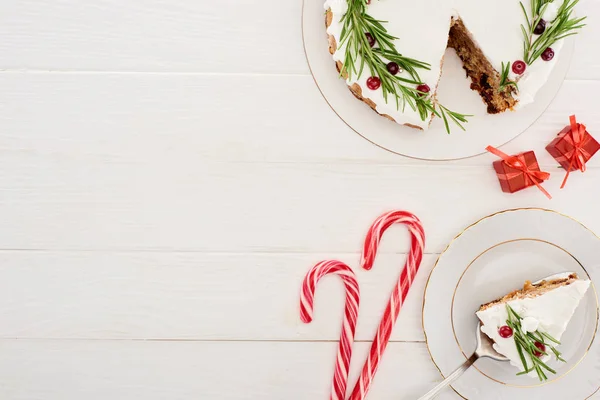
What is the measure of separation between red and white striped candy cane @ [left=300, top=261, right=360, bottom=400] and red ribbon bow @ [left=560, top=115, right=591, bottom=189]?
23.9 inches

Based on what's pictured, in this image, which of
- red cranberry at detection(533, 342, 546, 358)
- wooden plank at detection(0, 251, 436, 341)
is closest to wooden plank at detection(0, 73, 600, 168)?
wooden plank at detection(0, 251, 436, 341)

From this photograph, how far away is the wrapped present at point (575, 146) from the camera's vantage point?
1.54 meters

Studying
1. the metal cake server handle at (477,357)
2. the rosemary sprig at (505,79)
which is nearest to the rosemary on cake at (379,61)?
the rosemary sprig at (505,79)

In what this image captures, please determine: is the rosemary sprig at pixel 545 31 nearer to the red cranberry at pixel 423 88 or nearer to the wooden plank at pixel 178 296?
the red cranberry at pixel 423 88

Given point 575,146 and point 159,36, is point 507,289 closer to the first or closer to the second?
point 575,146

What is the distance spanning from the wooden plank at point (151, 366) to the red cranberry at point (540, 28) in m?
0.84

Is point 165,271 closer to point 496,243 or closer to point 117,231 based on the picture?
point 117,231

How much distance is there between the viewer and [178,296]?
5.28ft

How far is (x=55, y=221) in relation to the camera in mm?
1602

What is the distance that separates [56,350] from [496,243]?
1189 mm

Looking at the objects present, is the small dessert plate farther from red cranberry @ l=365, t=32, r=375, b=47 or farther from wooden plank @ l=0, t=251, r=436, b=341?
red cranberry @ l=365, t=32, r=375, b=47

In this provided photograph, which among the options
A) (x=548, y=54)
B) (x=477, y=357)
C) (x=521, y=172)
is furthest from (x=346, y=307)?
(x=548, y=54)

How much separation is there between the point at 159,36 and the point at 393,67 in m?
0.61

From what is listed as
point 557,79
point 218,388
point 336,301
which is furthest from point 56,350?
point 557,79
